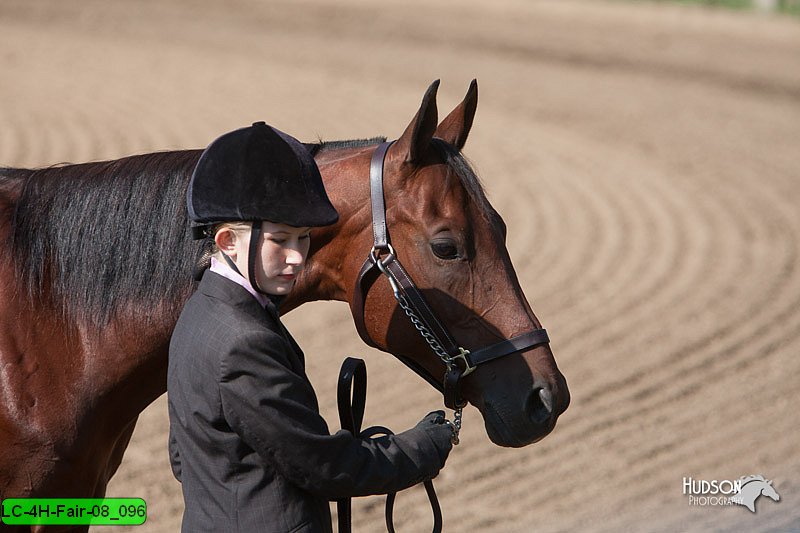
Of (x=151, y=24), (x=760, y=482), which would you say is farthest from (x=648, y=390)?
(x=151, y=24)

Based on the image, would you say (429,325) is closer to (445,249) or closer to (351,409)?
(445,249)

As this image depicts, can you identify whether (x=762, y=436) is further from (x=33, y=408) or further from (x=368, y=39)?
(x=368, y=39)

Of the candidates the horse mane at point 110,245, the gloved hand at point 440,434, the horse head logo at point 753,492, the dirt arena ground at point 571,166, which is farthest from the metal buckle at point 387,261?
the horse head logo at point 753,492

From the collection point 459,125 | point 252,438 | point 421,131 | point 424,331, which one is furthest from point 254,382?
point 459,125

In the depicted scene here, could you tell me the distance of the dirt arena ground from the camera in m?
5.32

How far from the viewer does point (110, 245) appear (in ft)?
9.73

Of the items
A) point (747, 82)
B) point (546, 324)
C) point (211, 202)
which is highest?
point (211, 202)

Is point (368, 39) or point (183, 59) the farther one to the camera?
point (368, 39)

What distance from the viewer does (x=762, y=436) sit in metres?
5.63

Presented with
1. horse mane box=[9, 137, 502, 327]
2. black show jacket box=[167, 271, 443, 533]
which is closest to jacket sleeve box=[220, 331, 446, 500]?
black show jacket box=[167, 271, 443, 533]

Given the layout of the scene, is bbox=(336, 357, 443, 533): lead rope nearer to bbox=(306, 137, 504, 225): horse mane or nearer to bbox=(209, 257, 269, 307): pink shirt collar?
bbox=(209, 257, 269, 307): pink shirt collar

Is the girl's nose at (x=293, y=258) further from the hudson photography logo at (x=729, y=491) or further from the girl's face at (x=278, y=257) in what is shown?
the hudson photography logo at (x=729, y=491)

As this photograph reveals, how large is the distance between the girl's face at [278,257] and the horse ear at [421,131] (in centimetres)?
56

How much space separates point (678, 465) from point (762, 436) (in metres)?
0.61
